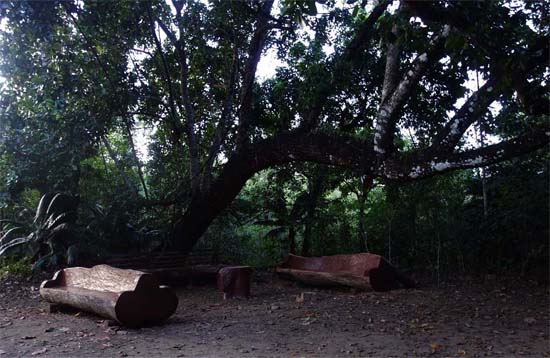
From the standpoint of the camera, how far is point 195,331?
5980mm

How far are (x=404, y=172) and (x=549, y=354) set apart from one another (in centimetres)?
315

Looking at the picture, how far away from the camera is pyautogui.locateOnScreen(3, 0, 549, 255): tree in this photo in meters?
7.59

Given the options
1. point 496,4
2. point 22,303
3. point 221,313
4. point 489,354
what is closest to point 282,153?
point 221,313

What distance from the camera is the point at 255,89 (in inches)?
456

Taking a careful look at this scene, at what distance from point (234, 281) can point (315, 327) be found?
2.50m

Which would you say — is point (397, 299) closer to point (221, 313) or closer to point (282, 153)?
point (221, 313)

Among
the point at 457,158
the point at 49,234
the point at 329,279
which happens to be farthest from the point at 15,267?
the point at 457,158

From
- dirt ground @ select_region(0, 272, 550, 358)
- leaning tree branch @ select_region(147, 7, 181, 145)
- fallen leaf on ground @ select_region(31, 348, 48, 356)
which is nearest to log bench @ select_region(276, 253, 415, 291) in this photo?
dirt ground @ select_region(0, 272, 550, 358)

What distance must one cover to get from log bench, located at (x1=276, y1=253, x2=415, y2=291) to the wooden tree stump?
1.45 m

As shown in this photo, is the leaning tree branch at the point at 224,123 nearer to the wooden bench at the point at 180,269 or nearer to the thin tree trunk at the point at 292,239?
the wooden bench at the point at 180,269

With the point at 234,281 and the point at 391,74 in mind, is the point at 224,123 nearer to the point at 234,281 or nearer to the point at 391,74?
the point at 234,281

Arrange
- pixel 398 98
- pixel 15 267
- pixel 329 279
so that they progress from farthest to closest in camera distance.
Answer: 1. pixel 15 267
2. pixel 329 279
3. pixel 398 98

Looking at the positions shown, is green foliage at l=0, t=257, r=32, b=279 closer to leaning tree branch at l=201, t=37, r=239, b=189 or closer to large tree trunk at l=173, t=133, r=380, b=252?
large tree trunk at l=173, t=133, r=380, b=252

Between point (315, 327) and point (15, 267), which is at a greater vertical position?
point (15, 267)
